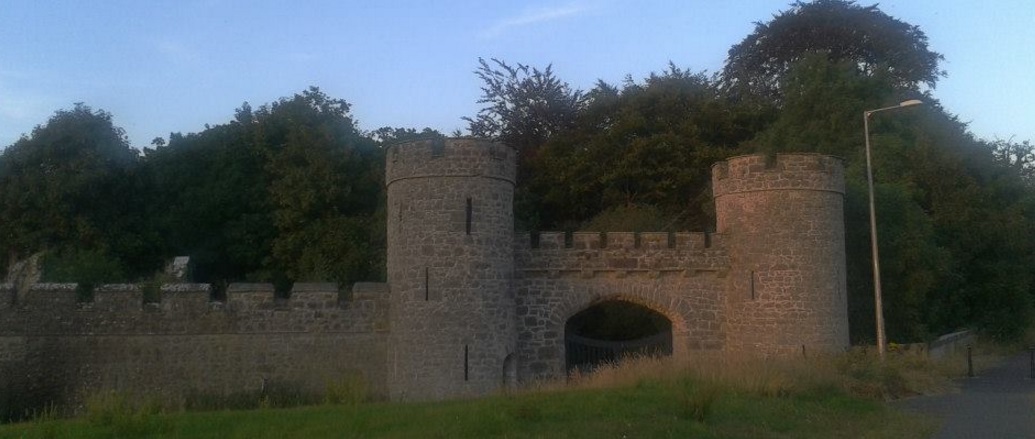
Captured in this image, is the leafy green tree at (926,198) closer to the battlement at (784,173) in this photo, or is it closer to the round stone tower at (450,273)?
the battlement at (784,173)

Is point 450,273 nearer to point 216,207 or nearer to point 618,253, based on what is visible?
point 618,253

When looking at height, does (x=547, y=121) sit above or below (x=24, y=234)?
above

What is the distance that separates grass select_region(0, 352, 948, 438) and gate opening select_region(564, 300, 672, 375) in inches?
256

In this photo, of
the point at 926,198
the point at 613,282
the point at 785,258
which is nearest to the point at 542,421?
the point at 613,282

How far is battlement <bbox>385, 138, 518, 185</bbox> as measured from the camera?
21750 millimetres

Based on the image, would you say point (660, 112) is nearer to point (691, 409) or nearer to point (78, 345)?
point (78, 345)

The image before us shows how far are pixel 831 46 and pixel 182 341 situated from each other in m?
35.0

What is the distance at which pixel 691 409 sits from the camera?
45.7 feet

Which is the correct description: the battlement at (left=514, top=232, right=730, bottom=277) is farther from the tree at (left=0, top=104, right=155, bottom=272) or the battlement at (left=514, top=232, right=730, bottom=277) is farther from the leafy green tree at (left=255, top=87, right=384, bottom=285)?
the tree at (left=0, top=104, right=155, bottom=272)

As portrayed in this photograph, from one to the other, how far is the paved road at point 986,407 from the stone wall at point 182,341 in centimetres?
1115

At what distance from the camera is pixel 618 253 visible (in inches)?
913

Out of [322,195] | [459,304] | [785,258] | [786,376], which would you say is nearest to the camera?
[786,376]

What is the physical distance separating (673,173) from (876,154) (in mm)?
6972

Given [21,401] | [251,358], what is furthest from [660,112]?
[21,401]
